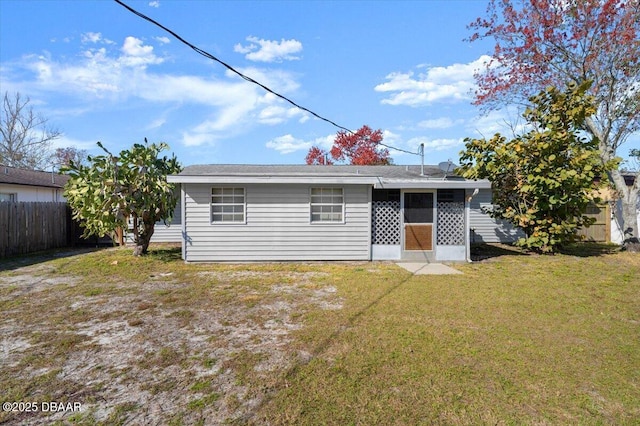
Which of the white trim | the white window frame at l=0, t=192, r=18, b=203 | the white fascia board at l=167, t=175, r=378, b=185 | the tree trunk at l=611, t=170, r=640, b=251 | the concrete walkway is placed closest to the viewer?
the concrete walkway

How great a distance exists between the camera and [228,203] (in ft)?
32.4

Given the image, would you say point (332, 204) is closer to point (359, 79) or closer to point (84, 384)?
point (359, 79)

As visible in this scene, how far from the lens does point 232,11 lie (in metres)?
7.93

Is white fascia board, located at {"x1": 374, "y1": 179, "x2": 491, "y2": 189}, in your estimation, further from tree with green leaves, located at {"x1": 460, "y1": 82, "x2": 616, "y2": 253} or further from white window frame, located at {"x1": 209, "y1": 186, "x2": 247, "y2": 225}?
white window frame, located at {"x1": 209, "y1": 186, "x2": 247, "y2": 225}

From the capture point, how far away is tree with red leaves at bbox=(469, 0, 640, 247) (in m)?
11.8

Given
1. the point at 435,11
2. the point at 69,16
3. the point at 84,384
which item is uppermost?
the point at 435,11

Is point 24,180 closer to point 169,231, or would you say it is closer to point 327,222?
point 169,231

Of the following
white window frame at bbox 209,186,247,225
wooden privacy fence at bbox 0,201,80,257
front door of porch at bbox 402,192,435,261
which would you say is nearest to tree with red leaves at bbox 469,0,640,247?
front door of porch at bbox 402,192,435,261

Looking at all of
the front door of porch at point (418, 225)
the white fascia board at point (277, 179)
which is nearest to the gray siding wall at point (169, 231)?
the white fascia board at point (277, 179)

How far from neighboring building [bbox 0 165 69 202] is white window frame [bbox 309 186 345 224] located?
12.5 meters

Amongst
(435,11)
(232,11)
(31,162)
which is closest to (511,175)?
(435,11)

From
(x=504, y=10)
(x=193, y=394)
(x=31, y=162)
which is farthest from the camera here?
(x=31, y=162)

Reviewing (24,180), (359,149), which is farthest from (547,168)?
(24,180)

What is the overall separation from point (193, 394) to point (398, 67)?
592 inches
